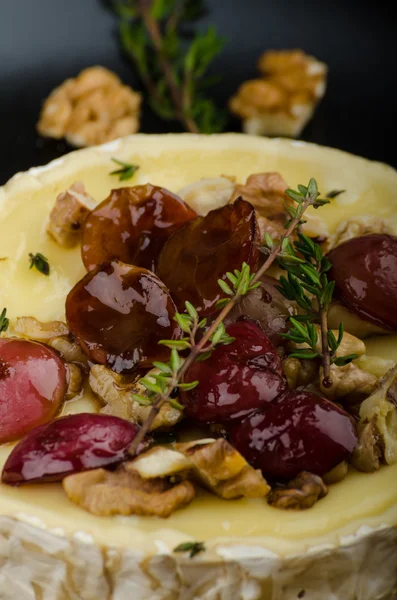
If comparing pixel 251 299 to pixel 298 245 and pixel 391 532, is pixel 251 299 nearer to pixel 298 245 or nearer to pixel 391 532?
pixel 298 245

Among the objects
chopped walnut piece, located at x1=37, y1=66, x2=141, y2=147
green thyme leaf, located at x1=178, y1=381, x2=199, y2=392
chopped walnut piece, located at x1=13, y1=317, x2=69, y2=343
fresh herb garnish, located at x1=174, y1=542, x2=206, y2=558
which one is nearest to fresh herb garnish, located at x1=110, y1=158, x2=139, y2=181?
chopped walnut piece, located at x1=13, y1=317, x2=69, y2=343

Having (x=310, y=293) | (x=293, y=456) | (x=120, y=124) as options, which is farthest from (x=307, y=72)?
(x=293, y=456)

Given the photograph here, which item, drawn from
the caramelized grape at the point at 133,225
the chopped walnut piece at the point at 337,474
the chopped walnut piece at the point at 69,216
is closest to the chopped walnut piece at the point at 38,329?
the caramelized grape at the point at 133,225

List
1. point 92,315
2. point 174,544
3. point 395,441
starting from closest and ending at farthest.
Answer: point 174,544 < point 395,441 < point 92,315

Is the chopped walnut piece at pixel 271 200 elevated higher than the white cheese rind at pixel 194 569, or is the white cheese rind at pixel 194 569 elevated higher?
the chopped walnut piece at pixel 271 200

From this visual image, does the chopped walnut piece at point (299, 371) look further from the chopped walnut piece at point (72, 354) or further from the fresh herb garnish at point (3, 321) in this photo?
the fresh herb garnish at point (3, 321)

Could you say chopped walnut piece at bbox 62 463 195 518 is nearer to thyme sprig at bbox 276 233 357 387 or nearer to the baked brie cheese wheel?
the baked brie cheese wheel

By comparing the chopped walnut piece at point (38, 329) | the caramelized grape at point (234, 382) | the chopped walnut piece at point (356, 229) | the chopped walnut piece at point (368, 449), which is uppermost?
the chopped walnut piece at point (38, 329)
